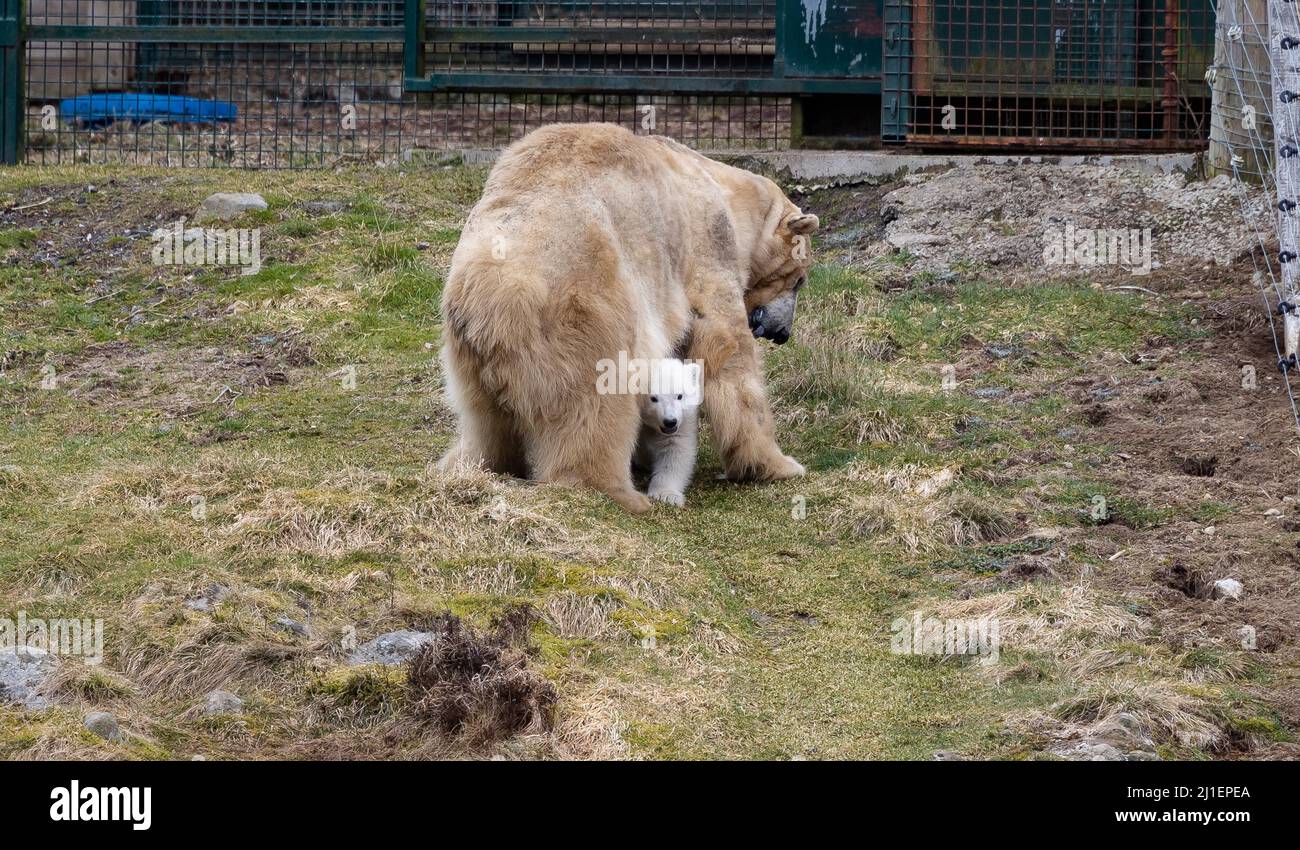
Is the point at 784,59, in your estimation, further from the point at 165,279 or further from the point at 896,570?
the point at 896,570

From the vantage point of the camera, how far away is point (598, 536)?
561 cm

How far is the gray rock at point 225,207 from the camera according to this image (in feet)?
35.3

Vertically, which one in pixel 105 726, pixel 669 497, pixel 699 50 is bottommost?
pixel 105 726

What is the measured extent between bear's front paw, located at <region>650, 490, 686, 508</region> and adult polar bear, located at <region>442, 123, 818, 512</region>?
277 millimetres

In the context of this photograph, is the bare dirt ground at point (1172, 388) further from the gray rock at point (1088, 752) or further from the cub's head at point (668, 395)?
the cub's head at point (668, 395)

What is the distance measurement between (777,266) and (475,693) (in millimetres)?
4190

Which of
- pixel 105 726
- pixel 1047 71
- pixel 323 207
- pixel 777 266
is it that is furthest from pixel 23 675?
pixel 1047 71

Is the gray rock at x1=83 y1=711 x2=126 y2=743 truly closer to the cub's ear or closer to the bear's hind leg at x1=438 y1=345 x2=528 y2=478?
the bear's hind leg at x1=438 y1=345 x2=528 y2=478

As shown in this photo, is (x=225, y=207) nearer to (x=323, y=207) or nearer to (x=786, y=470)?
(x=323, y=207)

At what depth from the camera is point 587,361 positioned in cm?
603

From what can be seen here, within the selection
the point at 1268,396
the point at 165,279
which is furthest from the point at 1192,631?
the point at 165,279

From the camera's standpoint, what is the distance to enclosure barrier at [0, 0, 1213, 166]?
11.5 meters

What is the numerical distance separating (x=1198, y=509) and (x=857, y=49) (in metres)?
7.00

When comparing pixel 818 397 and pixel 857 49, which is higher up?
pixel 857 49
